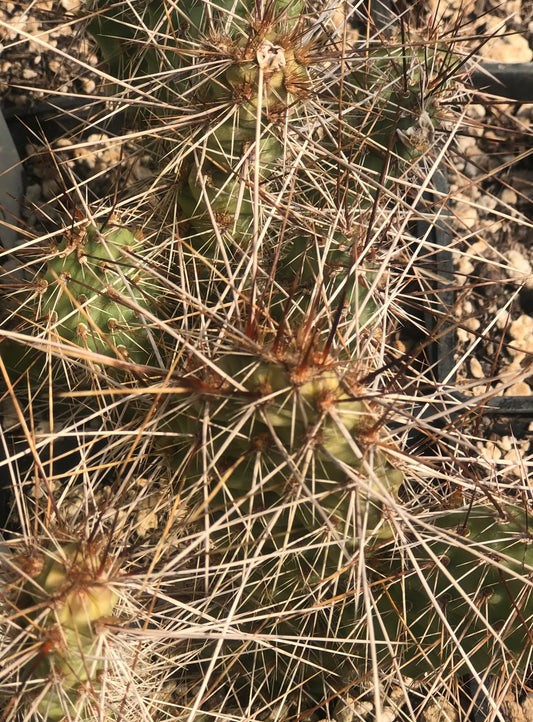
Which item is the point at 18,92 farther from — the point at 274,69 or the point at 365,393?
the point at 365,393

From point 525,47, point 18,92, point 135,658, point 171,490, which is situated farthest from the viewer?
point 525,47

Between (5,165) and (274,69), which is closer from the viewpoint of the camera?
(274,69)

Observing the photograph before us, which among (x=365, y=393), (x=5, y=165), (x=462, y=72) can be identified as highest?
(x=462, y=72)

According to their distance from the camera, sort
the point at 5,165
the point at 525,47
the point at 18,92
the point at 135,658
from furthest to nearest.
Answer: the point at 525,47 < the point at 18,92 < the point at 5,165 < the point at 135,658

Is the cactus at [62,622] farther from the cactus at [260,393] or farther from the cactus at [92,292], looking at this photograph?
the cactus at [92,292]

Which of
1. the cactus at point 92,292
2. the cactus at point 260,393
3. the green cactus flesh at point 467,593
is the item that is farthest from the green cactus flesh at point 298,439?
the cactus at point 92,292

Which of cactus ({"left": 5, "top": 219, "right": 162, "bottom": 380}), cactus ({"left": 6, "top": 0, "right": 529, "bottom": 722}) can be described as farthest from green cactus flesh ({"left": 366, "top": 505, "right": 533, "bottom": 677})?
cactus ({"left": 5, "top": 219, "right": 162, "bottom": 380})

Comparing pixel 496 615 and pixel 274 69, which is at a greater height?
pixel 274 69

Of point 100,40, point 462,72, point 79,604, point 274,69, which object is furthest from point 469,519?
point 100,40
